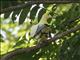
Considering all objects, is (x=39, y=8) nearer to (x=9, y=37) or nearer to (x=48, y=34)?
(x=48, y=34)

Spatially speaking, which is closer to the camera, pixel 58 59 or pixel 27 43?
pixel 58 59

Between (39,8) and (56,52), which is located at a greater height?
(39,8)

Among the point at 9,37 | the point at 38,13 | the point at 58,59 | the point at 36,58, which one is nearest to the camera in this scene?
the point at 58,59

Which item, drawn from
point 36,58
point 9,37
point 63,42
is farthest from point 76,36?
point 9,37

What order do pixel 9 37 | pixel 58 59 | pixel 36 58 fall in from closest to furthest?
pixel 58 59 < pixel 36 58 < pixel 9 37

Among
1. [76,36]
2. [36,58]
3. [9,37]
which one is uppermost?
[76,36]

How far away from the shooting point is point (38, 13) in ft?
8.64

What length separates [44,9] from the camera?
2.68 meters

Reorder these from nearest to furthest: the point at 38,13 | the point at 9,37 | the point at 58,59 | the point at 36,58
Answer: the point at 58,59 → the point at 36,58 → the point at 38,13 → the point at 9,37

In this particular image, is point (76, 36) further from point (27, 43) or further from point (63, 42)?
point (27, 43)

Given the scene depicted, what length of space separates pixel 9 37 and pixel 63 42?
576 cm

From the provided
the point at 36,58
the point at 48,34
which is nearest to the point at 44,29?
the point at 48,34

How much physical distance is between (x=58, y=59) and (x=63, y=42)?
0.47 feet

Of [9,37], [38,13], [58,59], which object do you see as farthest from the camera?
[9,37]
